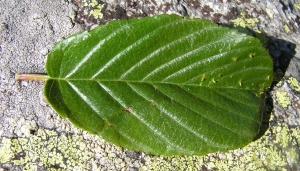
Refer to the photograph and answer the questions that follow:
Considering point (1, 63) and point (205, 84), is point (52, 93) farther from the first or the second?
point (205, 84)

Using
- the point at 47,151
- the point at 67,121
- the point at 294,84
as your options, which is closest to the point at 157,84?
the point at 67,121

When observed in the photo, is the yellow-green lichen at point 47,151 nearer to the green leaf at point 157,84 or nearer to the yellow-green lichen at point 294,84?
the green leaf at point 157,84

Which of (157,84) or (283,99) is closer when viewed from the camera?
(157,84)

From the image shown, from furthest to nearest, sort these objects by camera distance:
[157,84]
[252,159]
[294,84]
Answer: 1. [294,84]
2. [252,159]
3. [157,84]

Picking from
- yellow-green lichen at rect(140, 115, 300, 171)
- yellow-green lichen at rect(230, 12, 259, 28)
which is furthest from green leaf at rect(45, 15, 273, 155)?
yellow-green lichen at rect(230, 12, 259, 28)

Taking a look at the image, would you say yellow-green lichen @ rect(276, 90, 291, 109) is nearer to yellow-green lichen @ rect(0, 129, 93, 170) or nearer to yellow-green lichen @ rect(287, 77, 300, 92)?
yellow-green lichen @ rect(287, 77, 300, 92)

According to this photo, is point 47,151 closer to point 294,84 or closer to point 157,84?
point 157,84
